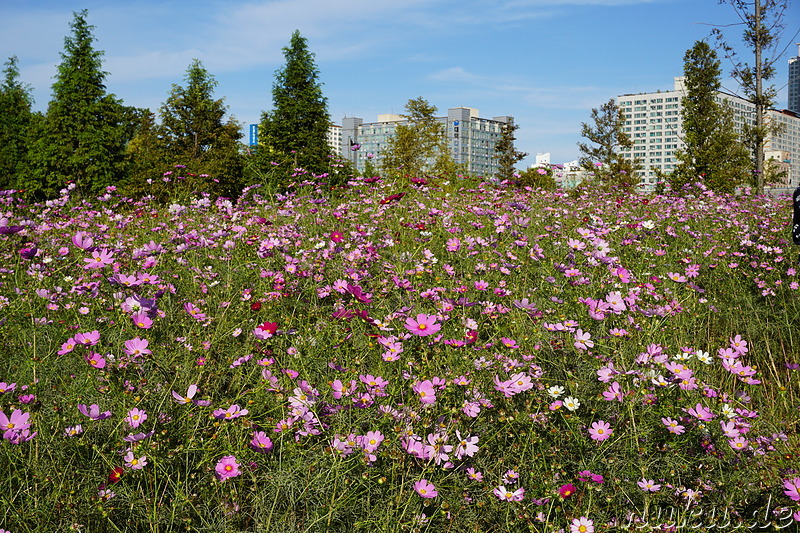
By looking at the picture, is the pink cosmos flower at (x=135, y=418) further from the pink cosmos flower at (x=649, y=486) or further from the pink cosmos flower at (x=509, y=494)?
the pink cosmos flower at (x=649, y=486)

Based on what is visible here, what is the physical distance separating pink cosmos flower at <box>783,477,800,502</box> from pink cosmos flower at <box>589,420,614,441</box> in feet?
1.42

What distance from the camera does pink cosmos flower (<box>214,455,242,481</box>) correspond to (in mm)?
1460

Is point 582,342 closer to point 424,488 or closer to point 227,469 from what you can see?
point 424,488

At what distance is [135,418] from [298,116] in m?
17.9

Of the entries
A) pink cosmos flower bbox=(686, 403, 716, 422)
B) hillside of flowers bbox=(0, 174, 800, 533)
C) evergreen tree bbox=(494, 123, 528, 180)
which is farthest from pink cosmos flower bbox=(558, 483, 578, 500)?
evergreen tree bbox=(494, 123, 528, 180)

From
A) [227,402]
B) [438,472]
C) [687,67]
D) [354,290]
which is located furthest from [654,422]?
[687,67]

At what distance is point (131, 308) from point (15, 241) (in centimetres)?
189

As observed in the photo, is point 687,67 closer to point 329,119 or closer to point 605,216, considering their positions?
point 329,119

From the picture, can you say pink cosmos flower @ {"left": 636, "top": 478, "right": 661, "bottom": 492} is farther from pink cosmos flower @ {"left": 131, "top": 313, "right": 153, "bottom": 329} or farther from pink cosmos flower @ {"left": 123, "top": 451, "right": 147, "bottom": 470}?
pink cosmos flower @ {"left": 131, "top": 313, "right": 153, "bottom": 329}

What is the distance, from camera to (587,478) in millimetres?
1571

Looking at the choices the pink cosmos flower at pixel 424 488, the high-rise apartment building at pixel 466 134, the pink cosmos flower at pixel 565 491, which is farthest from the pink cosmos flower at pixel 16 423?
the high-rise apartment building at pixel 466 134

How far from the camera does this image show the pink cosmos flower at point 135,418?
1561 millimetres

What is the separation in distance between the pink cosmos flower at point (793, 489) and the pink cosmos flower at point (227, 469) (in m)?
1.40

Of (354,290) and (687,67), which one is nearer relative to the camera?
(354,290)
